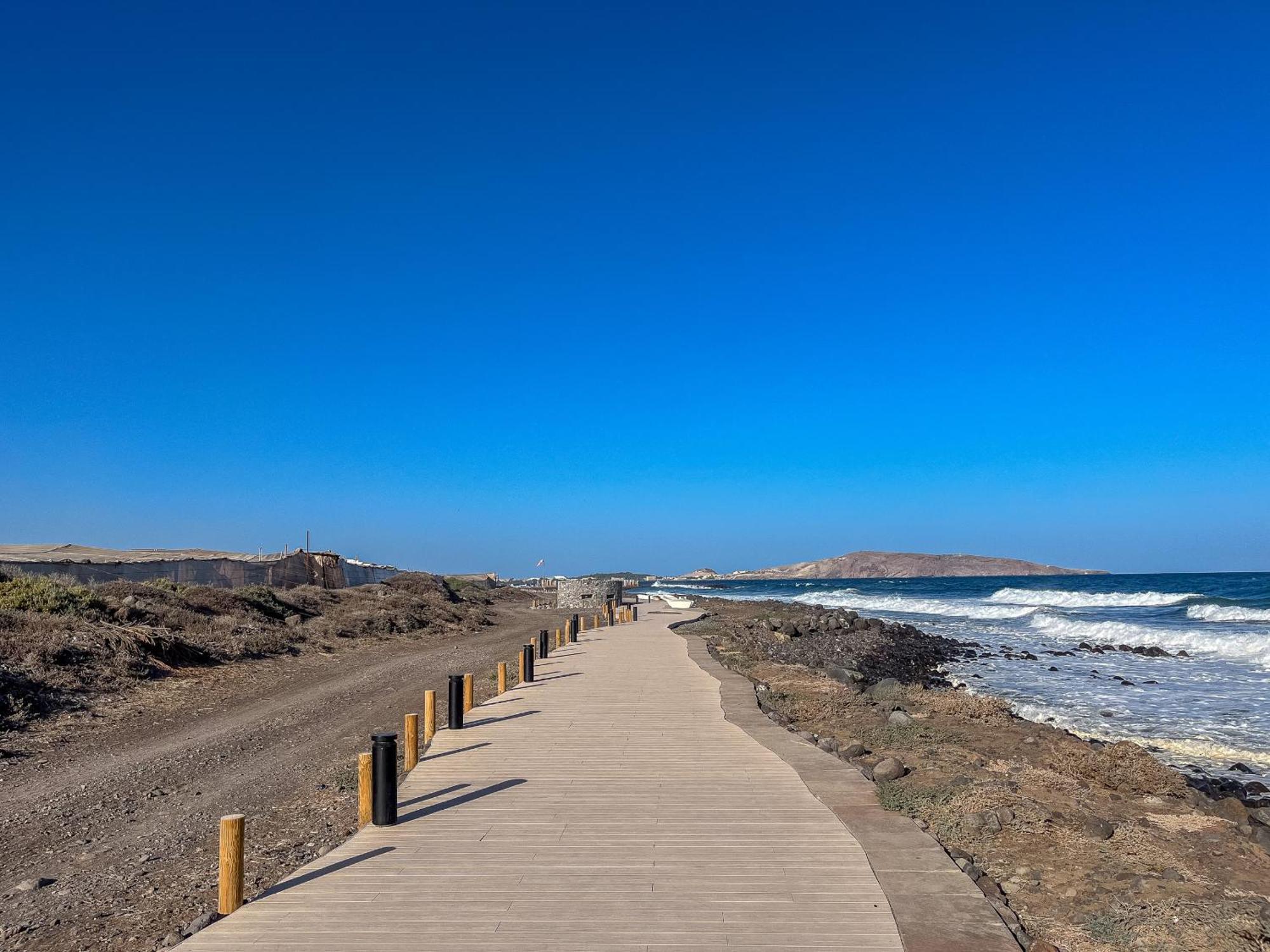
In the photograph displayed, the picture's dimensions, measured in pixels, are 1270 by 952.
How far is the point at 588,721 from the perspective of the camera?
12.4 metres

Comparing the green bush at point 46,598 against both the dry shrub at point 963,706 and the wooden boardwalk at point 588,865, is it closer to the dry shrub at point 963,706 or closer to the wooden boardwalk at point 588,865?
the wooden boardwalk at point 588,865

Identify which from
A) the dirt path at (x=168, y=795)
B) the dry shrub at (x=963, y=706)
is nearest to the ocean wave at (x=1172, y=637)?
the dry shrub at (x=963, y=706)

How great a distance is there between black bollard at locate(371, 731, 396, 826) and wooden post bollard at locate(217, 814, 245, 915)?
1.66 metres

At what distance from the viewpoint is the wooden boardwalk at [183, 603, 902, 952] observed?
509 cm

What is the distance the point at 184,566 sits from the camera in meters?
33.5

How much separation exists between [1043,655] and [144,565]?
32.7 metres

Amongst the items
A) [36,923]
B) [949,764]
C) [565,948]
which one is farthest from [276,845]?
[949,764]

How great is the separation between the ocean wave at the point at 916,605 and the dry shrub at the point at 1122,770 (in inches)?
1779

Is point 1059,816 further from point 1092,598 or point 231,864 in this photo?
point 1092,598

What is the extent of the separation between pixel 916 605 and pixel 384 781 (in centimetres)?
6735

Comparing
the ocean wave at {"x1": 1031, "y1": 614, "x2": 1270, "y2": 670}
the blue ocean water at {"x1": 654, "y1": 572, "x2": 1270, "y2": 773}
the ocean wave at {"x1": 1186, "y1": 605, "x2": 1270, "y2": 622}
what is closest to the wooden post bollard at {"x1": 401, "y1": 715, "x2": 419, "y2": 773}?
the blue ocean water at {"x1": 654, "y1": 572, "x2": 1270, "y2": 773}

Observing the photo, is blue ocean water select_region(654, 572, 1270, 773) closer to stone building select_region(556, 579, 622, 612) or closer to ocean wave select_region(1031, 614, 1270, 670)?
ocean wave select_region(1031, 614, 1270, 670)

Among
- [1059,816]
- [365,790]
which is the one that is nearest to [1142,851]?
[1059,816]

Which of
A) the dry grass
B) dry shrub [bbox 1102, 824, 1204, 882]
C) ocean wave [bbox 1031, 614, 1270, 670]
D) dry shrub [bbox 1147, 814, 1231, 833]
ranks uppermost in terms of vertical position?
the dry grass
